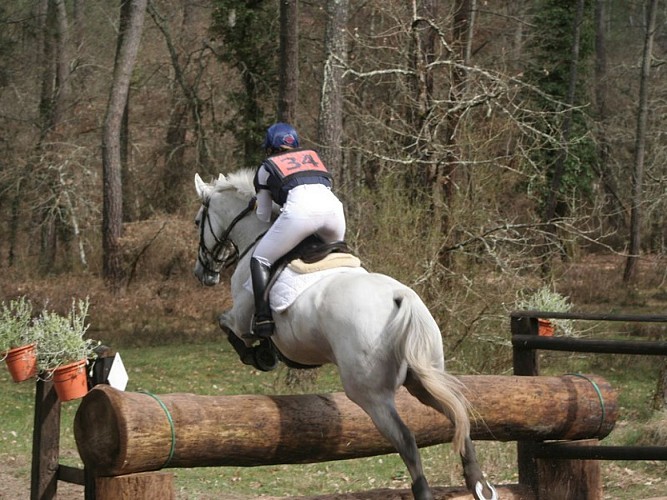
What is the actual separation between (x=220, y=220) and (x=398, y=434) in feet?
9.13

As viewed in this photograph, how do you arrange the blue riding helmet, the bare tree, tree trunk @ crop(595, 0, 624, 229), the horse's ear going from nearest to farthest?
the blue riding helmet, the horse's ear, the bare tree, tree trunk @ crop(595, 0, 624, 229)

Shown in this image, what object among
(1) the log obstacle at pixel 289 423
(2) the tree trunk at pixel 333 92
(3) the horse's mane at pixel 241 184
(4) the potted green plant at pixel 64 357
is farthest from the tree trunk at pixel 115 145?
(1) the log obstacle at pixel 289 423

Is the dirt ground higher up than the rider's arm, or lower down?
lower down

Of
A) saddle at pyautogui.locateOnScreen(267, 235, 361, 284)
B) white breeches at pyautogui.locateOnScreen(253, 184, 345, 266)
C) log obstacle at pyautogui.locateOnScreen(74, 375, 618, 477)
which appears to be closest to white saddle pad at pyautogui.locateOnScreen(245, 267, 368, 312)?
saddle at pyautogui.locateOnScreen(267, 235, 361, 284)

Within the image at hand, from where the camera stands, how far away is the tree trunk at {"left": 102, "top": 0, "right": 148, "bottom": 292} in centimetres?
2403

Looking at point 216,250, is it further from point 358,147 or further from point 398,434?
point 358,147

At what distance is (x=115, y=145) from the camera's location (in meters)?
24.2

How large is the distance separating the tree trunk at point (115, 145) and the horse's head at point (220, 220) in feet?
53.3

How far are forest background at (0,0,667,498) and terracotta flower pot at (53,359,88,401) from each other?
6225mm

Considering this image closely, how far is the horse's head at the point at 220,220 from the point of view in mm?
7867

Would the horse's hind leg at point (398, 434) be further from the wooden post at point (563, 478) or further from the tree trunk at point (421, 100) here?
the tree trunk at point (421, 100)

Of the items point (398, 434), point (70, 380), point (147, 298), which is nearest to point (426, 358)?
point (398, 434)

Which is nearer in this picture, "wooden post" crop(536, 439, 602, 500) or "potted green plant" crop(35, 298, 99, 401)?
"potted green plant" crop(35, 298, 99, 401)

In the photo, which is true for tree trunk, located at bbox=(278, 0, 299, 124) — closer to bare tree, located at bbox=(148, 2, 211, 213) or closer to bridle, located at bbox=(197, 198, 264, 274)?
bridle, located at bbox=(197, 198, 264, 274)
